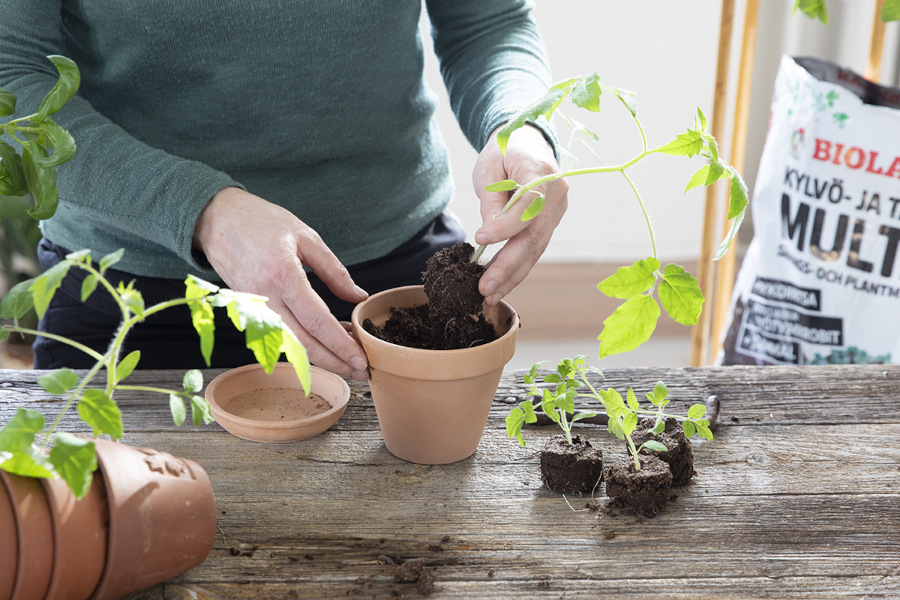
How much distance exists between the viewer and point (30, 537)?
60 centimetres

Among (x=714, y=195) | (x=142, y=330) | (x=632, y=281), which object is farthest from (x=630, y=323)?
(x=714, y=195)

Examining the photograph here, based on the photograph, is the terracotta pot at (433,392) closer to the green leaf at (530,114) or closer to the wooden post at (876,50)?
the green leaf at (530,114)

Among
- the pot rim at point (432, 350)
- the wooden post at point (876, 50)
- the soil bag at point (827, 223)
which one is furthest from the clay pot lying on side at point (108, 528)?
the wooden post at point (876, 50)

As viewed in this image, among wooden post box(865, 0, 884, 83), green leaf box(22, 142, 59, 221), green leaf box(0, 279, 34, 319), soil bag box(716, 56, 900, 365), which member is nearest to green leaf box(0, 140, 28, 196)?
green leaf box(22, 142, 59, 221)

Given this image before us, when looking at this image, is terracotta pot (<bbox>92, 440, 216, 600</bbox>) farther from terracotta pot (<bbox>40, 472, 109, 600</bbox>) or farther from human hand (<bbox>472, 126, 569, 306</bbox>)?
human hand (<bbox>472, 126, 569, 306</bbox>)

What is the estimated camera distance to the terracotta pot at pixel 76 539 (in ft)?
2.02

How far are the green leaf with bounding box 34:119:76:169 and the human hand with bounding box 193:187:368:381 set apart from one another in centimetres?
24

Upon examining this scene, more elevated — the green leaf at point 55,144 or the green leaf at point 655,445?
the green leaf at point 55,144

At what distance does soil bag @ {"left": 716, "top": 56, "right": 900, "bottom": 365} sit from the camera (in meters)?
1.61

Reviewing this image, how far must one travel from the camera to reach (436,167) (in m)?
1.43

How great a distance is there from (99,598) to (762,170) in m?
1.62

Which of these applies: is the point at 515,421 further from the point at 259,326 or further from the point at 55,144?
the point at 55,144

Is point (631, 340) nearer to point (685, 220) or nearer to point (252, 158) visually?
point (252, 158)

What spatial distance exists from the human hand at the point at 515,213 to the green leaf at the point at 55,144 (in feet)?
1.33
